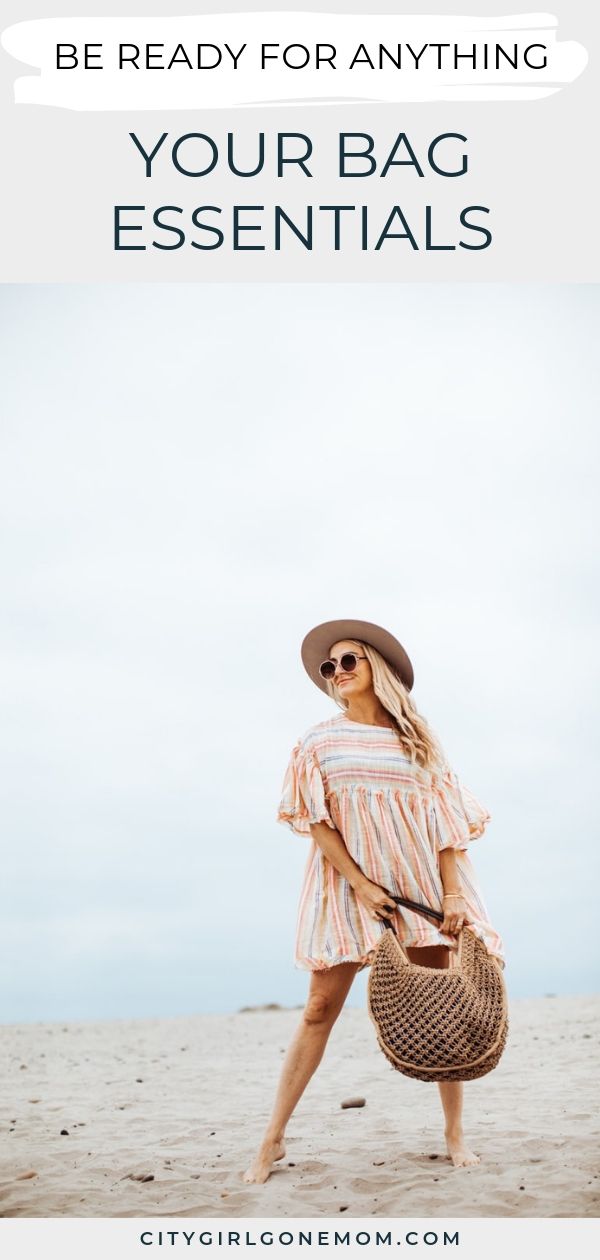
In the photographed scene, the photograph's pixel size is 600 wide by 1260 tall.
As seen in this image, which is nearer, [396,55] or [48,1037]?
[396,55]

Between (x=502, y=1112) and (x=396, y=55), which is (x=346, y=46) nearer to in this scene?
(x=396, y=55)

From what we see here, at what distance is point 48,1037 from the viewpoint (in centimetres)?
893

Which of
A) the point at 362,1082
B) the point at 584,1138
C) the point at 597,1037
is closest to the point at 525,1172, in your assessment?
the point at 584,1138

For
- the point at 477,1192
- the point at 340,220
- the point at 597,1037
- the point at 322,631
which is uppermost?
the point at 340,220

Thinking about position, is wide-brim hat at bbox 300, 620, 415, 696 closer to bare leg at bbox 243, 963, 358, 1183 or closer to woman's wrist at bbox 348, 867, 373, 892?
woman's wrist at bbox 348, 867, 373, 892

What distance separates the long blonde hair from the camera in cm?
460

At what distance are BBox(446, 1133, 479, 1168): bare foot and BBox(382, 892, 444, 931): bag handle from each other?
2.65ft

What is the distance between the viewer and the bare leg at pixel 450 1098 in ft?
14.6

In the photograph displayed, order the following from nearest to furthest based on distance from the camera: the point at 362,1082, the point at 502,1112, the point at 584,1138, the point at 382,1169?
1. the point at 382,1169
2. the point at 584,1138
3. the point at 502,1112
4. the point at 362,1082

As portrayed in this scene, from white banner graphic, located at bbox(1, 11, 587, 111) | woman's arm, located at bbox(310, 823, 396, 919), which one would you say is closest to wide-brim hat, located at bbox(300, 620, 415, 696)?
woman's arm, located at bbox(310, 823, 396, 919)

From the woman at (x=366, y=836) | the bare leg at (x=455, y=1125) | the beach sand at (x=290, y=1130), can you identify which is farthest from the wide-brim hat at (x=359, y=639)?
the beach sand at (x=290, y=1130)

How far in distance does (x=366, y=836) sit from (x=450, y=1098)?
956 mm

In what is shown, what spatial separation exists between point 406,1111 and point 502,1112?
0.46 metres

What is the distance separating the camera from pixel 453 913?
4.43 meters
